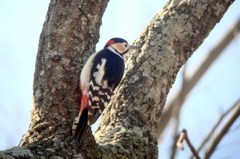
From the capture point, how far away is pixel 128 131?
317cm

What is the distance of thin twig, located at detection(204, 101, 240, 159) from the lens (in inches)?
129

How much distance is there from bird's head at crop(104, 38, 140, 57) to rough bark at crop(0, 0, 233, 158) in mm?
303

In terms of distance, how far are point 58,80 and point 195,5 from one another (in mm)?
1658

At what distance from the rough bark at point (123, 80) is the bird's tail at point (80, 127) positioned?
49mm

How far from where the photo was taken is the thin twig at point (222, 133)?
3.28 m

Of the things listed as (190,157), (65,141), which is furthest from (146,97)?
(65,141)

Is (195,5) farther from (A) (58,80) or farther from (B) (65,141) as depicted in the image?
(B) (65,141)

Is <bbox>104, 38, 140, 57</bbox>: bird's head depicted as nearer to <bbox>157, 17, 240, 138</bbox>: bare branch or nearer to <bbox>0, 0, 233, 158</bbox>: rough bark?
<bbox>0, 0, 233, 158</bbox>: rough bark

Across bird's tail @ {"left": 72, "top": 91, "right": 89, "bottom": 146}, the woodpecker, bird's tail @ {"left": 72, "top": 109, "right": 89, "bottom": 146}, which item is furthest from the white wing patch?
bird's tail @ {"left": 72, "top": 109, "right": 89, "bottom": 146}

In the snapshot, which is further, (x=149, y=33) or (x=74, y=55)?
(x=149, y=33)

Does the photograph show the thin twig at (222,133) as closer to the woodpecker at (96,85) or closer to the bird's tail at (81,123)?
the woodpecker at (96,85)

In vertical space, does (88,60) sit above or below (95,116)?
above

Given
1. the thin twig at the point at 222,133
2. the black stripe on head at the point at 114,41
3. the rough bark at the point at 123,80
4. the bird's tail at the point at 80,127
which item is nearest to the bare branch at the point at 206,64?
the rough bark at the point at 123,80

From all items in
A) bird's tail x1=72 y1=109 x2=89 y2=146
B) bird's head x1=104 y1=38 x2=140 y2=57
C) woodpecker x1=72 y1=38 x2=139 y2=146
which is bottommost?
bird's tail x1=72 y1=109 x2=89 y2=146
